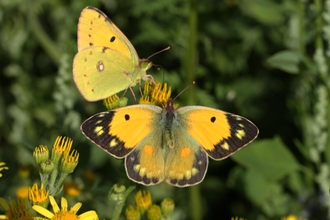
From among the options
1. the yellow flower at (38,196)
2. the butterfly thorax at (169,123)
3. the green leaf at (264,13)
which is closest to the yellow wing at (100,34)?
the butterfly thorax at (169,123)

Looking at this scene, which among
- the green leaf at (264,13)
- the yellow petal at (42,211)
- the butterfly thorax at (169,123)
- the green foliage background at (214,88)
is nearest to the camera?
the yellow petal at (42,211)

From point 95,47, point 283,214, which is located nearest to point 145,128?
point 95,47

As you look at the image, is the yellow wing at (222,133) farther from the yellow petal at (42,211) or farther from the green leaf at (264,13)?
the green leaf at (264,13)

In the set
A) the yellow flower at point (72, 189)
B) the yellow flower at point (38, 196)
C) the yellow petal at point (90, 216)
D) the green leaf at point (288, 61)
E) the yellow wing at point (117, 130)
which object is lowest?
the yellow flower at point (72, 189)

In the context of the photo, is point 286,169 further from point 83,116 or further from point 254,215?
point 83,116

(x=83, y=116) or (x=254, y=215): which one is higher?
(x=83, y=116)

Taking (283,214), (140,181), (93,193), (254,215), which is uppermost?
(140,181)

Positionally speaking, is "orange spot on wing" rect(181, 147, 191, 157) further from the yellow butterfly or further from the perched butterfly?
the yellow butterfly

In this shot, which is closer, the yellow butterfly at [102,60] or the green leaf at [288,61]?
the yellow butterfly at [102,60]
